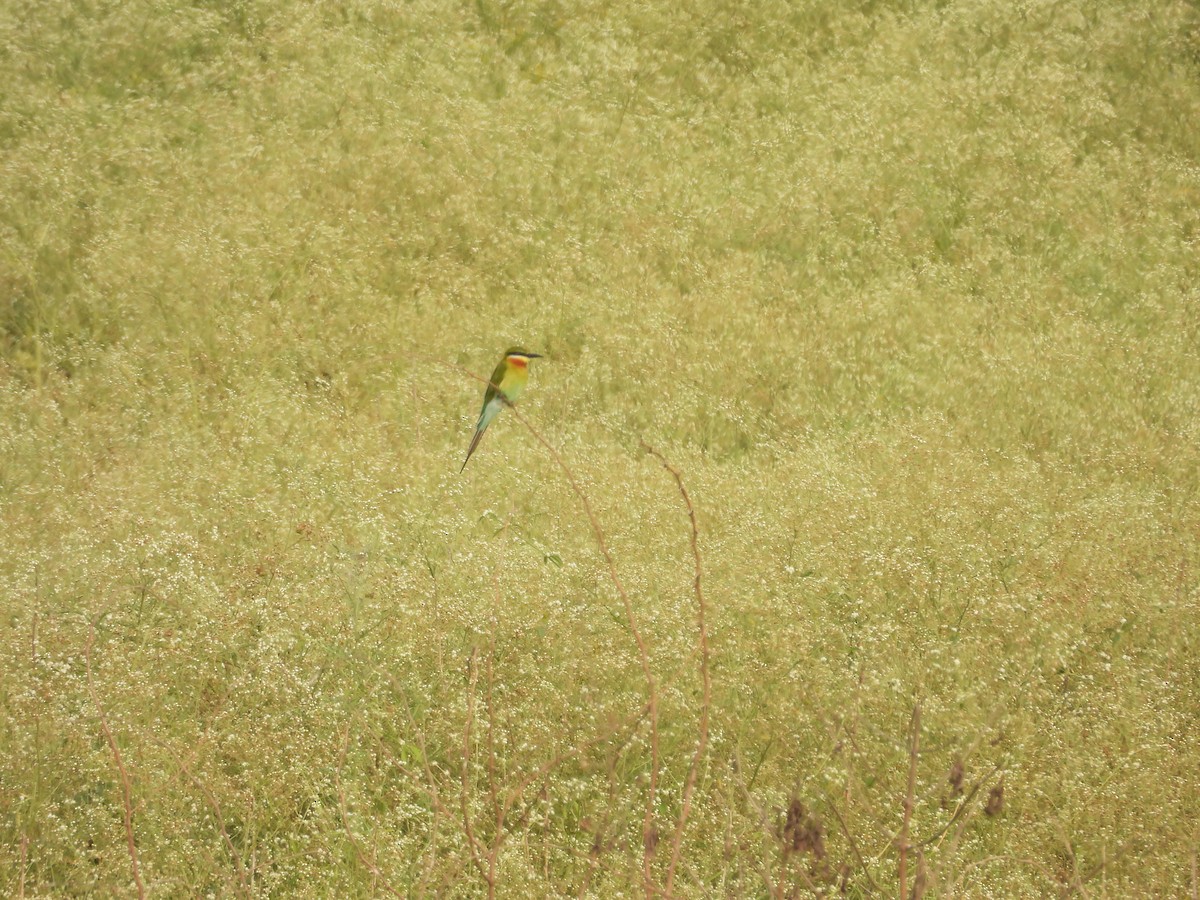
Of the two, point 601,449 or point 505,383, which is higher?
point 505,383

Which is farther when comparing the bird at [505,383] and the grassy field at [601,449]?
the bird at [505,383]

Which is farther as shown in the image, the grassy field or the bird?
the bird

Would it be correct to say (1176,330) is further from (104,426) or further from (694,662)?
(104,426)

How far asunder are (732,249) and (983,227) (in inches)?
77.4

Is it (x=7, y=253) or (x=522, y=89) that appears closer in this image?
(x=7, y=253)

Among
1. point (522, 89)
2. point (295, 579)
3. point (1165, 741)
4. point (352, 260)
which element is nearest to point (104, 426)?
point (295, 579)

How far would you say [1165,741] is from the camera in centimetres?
406

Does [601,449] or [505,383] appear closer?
[505,383]

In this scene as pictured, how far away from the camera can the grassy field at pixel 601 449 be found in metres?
3.70

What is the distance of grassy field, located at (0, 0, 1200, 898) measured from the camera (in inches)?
146

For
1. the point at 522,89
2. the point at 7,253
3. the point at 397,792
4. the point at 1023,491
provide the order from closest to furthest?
the point at 397,792 → the point at 1023,491 → the point at 7,253 → the point at 522,89

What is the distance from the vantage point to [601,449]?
6.56 metres

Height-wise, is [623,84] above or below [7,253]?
above

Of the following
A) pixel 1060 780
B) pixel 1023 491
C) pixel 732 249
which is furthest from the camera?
pixel 732 249
